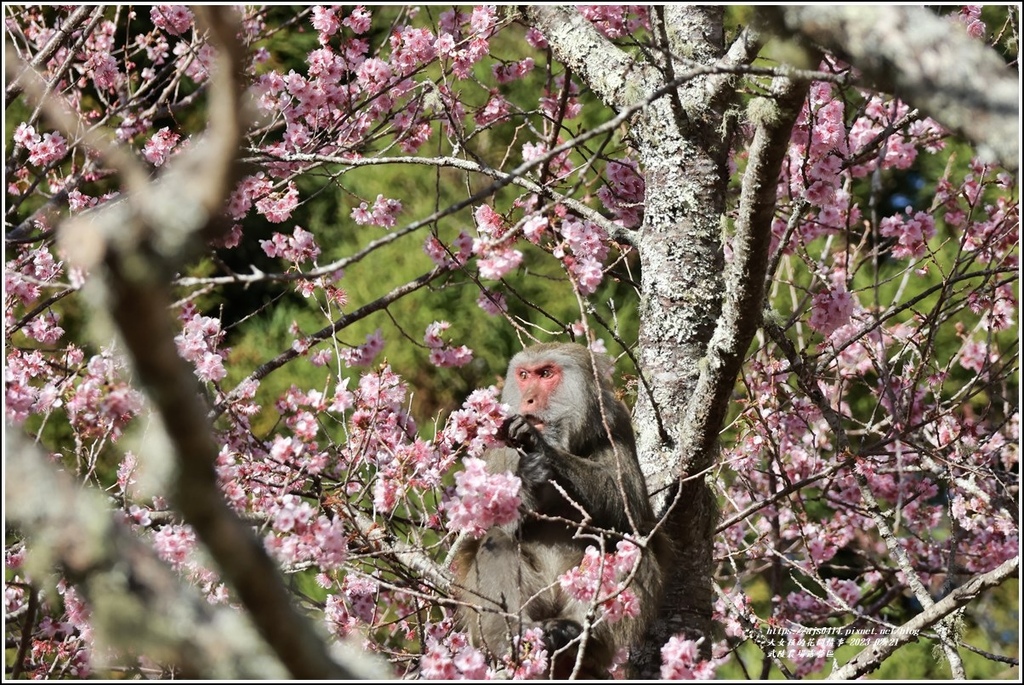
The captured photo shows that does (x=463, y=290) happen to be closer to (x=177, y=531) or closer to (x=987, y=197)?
(x=987, y=197)

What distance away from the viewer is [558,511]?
13.5ft

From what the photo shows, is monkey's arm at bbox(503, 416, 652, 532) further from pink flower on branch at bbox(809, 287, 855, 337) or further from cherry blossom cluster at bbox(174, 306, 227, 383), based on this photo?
cherry blossom cluster at bbox(174, 306, 227, 383)

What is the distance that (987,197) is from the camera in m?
6.87

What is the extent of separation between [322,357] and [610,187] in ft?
5.21

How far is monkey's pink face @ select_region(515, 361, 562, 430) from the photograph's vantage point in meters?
4.25

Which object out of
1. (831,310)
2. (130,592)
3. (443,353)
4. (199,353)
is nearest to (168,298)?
(130,592)

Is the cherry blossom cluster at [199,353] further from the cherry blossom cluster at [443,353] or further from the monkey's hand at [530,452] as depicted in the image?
the cherry blossom cluster at [443,353]

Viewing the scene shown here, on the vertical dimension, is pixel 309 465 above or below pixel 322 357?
below

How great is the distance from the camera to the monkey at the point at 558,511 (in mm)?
3730

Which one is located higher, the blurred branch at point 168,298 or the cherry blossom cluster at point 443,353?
the cherry blossom cluster at point 443,353

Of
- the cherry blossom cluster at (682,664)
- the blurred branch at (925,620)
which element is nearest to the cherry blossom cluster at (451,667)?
the cherry blossom cluster at (682,664)

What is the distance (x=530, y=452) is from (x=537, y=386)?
0.56 m

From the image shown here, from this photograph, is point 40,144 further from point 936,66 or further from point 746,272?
point 936,66

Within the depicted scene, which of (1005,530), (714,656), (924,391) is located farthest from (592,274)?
(924,391)
